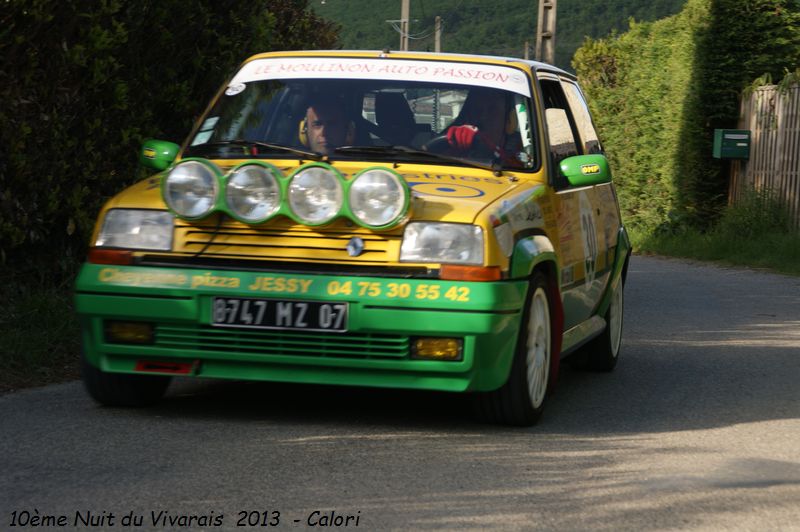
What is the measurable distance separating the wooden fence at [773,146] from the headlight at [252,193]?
13857 mm

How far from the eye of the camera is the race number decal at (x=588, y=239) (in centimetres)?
834

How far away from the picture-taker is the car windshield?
7.56 m

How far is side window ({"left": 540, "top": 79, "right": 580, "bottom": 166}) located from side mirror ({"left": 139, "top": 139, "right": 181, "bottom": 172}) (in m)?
1.92

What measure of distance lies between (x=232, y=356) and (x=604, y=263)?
121 inches

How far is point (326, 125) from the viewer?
771cm

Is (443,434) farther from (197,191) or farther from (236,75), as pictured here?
(236,75)

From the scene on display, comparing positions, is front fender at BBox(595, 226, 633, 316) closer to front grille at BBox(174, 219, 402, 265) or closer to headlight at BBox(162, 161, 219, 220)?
front grille at BBox(174, 219, 402, 265)

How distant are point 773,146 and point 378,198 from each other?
14653 mm

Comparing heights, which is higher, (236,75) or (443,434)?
(236,75)

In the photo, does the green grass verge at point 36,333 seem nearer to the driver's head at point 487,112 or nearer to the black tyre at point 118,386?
the black tyre at point 118,386

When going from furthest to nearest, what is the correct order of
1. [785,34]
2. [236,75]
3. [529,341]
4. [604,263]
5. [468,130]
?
1. [785,34]
2. [604,263]
3. [236,75]
4. [468,130]
5. [529,341]

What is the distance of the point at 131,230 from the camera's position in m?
6.83

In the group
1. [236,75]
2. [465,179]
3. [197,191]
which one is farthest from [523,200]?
[236,75]

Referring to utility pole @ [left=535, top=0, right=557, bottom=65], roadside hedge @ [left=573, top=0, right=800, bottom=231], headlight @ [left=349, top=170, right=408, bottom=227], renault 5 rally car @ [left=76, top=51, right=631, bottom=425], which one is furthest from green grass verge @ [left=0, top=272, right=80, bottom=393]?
utility pole @ [left=535, top=0, right=557, bottom=65]
